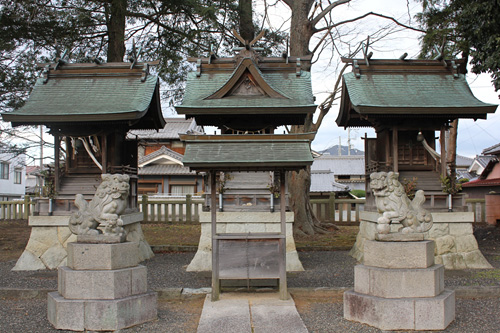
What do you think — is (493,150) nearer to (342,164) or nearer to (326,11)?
(326,11)

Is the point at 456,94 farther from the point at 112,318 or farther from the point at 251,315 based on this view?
the point at 112,318

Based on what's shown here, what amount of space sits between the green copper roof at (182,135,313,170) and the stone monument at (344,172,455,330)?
149cm

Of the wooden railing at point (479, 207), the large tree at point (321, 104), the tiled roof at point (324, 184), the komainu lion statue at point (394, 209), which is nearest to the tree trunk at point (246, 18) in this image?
the large tree at point (321, 104)

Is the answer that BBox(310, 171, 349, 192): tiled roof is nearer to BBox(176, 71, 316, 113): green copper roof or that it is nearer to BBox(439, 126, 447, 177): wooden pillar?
BBox(439, 126, 447, 177): wooden pillar

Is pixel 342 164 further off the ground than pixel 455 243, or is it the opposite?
pixel 342 164

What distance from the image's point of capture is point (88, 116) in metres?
10.0

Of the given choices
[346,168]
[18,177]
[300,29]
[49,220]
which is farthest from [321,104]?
[18,177]

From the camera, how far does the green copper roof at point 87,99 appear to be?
32.9ft

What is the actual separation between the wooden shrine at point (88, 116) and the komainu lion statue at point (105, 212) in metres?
3.63

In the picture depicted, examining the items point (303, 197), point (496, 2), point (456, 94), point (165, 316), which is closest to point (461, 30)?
point (496, 2)

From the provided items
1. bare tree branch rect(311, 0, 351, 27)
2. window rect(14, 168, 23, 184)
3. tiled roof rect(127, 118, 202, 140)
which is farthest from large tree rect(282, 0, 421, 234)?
window rect(14, 168, 23, 184)

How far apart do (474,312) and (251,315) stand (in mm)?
3672

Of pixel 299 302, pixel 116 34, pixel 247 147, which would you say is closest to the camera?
pixel 247 147

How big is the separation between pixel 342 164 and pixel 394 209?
39.9m
